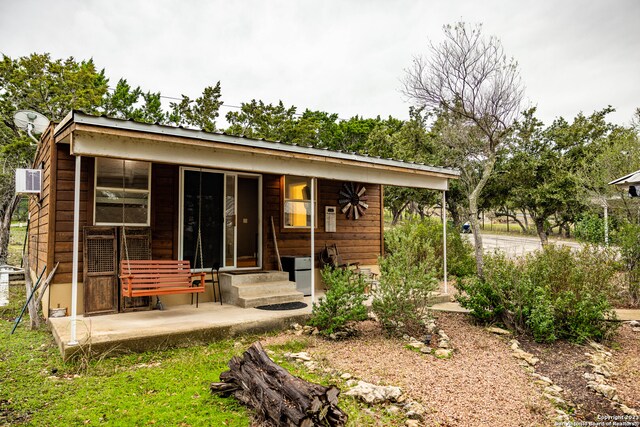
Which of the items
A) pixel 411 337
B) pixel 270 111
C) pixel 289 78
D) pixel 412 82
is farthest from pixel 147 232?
pixel 289 78

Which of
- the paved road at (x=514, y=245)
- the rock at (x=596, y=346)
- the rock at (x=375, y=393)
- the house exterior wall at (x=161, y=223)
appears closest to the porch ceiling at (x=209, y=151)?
the house exterior wall at (x=161, y=223)

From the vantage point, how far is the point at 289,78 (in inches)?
1014

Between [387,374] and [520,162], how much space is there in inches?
623

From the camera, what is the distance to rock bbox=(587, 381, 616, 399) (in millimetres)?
3539

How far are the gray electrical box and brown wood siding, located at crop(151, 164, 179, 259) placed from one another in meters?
3.18

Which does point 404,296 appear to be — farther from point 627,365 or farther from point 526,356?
point 627,365

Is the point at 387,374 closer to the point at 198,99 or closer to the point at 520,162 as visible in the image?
the point at 520,162

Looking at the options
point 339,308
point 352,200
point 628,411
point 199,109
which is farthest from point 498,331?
point 199,109

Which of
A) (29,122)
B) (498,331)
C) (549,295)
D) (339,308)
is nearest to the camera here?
(339,308)

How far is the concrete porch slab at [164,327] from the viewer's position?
4148 millimetres

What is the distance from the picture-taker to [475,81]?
853 cm

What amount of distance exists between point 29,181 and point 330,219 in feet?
17.8

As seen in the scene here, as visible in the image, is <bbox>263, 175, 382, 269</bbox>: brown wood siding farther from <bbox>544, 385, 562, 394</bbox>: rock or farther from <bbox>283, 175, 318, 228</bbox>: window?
<bbox>544, 385, 562, 394</bbox>: rock

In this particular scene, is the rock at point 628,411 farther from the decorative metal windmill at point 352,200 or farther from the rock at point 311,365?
the decorative metal windmill at point 352,200
